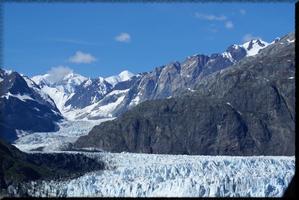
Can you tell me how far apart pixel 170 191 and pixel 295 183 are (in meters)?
165

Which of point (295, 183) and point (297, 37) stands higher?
point (297, 37)

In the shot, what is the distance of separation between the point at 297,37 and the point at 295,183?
5670 mm

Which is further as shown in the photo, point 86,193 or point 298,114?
point 86,193

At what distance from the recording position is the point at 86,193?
197 m

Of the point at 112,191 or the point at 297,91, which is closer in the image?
the point at 297,91

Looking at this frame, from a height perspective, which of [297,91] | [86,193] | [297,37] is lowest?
[86,193]

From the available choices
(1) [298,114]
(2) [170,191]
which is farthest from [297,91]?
(2) [170,191]

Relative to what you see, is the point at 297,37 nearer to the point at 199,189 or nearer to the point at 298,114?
the point at 298,114

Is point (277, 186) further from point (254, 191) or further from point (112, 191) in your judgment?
point (112, 191)

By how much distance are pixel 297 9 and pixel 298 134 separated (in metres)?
4.84

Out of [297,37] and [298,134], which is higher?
[297,37]

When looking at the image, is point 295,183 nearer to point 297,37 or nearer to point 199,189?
point 297,37

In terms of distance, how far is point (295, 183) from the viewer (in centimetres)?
2903

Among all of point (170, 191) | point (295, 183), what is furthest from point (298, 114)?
point (170, 191)
